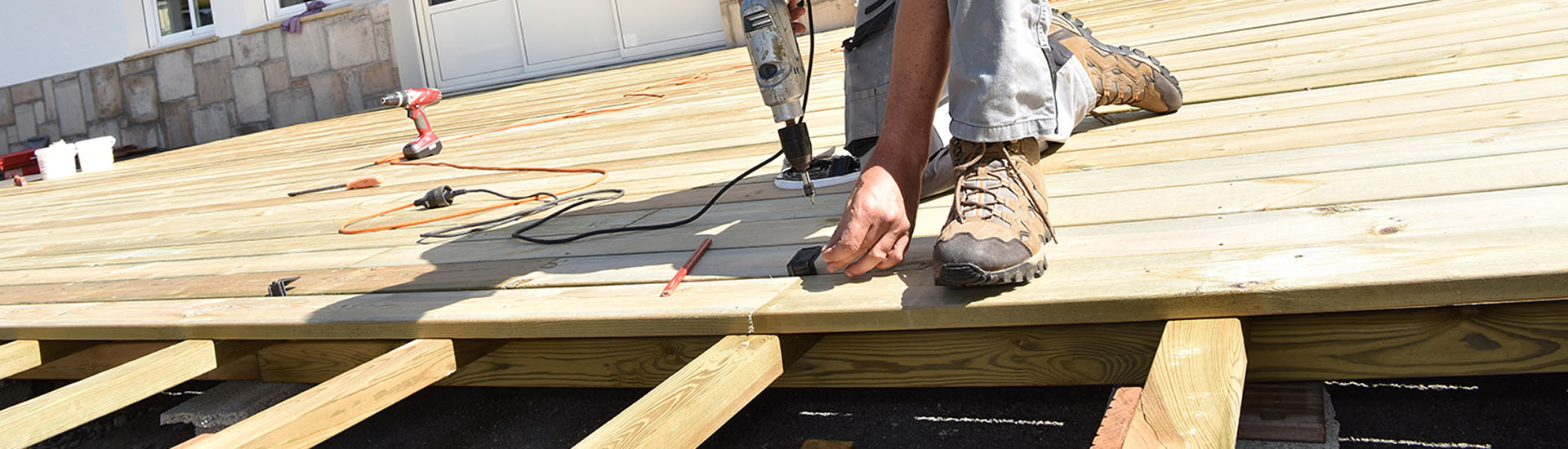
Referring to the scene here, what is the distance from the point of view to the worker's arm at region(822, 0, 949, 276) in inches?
47.5

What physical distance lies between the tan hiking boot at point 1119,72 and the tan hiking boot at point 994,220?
657 mm

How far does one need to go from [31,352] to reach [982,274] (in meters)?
1.53

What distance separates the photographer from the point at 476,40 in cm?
626

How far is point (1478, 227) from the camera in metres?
1.05

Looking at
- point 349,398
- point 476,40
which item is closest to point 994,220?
point 349,398

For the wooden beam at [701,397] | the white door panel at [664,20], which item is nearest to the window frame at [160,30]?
the white door panel at [664,20]

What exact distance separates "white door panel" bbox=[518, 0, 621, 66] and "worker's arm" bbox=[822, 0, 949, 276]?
4.77 m

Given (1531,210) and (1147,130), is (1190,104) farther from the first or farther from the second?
(1531,210)

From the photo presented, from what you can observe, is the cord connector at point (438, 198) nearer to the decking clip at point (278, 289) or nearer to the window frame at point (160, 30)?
the decking clip at point (278, 289)

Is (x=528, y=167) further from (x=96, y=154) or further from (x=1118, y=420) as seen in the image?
(x=96, y=154)

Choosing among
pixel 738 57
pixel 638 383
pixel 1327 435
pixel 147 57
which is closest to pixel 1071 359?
pixel 1327 435

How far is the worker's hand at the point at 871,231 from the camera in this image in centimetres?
119

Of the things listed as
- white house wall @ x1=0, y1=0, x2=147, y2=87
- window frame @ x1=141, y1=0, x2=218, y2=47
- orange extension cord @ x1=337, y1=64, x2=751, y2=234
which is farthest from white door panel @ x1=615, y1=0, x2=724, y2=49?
white house wall @ x1=0, y1=0, x2=147, y2=87

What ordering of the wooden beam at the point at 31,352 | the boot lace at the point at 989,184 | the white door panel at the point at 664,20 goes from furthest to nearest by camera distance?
the white door panel at the point at 664,20 < the wooden beam at the point at 31,352 < the boot lace at the point at 989,184
